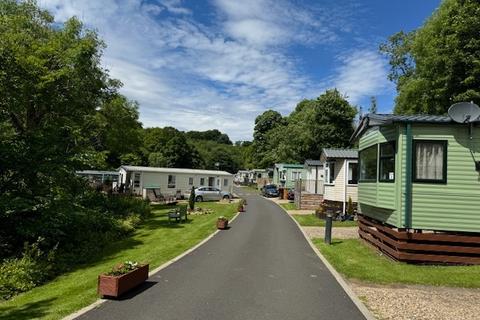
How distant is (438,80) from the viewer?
2377 cm

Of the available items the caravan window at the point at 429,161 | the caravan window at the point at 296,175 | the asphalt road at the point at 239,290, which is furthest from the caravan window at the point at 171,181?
the caravan window at the point at 429,161

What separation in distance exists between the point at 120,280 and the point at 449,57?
21.5 meters

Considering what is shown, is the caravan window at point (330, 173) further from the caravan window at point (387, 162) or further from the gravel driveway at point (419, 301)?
the gravel driveway at point (419, 301)

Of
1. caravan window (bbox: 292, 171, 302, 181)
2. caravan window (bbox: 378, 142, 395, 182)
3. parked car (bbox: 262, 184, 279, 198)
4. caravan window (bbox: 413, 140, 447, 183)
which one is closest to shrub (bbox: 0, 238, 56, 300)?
caravan window (bbox: 378, 142, 395, 182)

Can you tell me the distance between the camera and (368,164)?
16.0m

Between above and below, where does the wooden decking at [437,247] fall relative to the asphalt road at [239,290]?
above

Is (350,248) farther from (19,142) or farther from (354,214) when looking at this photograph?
(19,142)

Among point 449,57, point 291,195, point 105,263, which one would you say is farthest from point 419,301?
point 291,195

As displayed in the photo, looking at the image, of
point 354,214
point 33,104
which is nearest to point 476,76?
point 354,214

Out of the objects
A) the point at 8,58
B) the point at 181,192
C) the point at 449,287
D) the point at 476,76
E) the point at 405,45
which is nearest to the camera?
the point at 449,287

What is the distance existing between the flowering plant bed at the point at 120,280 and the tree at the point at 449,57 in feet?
66.5

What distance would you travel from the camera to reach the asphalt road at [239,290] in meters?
7.20

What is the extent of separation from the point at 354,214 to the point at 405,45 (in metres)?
20.7

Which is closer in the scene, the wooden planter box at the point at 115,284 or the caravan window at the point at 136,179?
the wooden planter box at the point at 115,284
